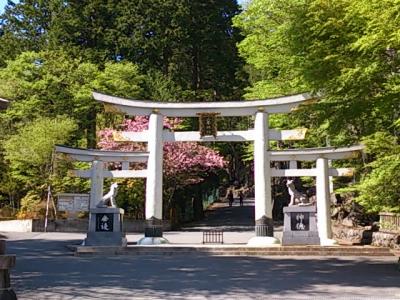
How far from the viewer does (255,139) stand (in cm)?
2095

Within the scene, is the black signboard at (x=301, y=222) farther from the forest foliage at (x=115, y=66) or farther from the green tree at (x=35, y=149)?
the green tree at (x=35, y=149)

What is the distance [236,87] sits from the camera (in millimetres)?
39531

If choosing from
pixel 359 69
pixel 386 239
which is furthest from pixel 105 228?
pixel 359 69

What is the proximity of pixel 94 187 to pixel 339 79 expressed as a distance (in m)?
13.5

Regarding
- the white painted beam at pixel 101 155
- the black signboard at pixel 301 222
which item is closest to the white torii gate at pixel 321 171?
the black signboard at pixel 301 222

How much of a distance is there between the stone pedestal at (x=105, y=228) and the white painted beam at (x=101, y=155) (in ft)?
10.7

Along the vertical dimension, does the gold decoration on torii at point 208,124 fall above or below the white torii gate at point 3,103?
above

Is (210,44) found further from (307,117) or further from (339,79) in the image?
(339,79)

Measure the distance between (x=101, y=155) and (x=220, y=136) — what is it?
549 centimetres

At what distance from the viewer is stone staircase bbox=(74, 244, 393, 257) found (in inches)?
716

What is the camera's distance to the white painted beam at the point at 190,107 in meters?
20.8

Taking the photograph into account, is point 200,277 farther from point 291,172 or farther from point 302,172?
point 302,172

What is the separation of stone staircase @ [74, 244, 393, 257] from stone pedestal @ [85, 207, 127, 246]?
0.72 meters

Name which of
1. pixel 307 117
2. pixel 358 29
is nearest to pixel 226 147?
pixel 307 117
